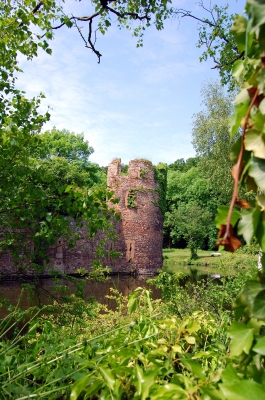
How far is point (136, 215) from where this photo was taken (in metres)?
23.1

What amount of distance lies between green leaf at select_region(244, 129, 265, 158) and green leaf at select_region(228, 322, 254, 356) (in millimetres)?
305

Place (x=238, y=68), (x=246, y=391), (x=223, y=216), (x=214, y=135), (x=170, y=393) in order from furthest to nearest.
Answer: (x=214, y=135) → (x=170, y=393) → (x=238, y=68) → (x=223, y=216) → (x=246, y=391)

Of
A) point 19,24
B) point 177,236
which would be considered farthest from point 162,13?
point 177,236

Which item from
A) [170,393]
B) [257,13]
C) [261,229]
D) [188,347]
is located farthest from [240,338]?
[188,347]

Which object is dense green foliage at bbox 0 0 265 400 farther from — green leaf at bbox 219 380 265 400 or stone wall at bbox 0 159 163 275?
stone wall at bbox 0 159 163 275

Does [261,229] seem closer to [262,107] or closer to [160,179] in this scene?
[262,107]

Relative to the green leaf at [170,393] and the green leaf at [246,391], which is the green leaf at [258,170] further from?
the green leaf at [170,393]

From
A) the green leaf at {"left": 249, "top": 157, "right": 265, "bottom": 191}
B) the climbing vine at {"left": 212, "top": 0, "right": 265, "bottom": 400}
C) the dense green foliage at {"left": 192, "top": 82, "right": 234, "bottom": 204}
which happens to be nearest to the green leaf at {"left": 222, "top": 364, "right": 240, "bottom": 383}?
the climbing vine at {"left": 212, "top": 0, "right": 265, "bottom": 400}

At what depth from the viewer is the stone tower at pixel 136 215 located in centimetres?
2283

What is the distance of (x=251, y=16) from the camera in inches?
23.4

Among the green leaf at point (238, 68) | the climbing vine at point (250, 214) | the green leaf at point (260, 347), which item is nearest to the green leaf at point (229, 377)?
the climbing vine at point (250, 214)

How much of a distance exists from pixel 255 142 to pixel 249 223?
0.43 ft

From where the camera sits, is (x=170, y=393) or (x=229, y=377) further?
(x=170, y=393)

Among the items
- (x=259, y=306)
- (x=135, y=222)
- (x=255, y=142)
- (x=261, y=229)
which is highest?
(x=135, y=222)
